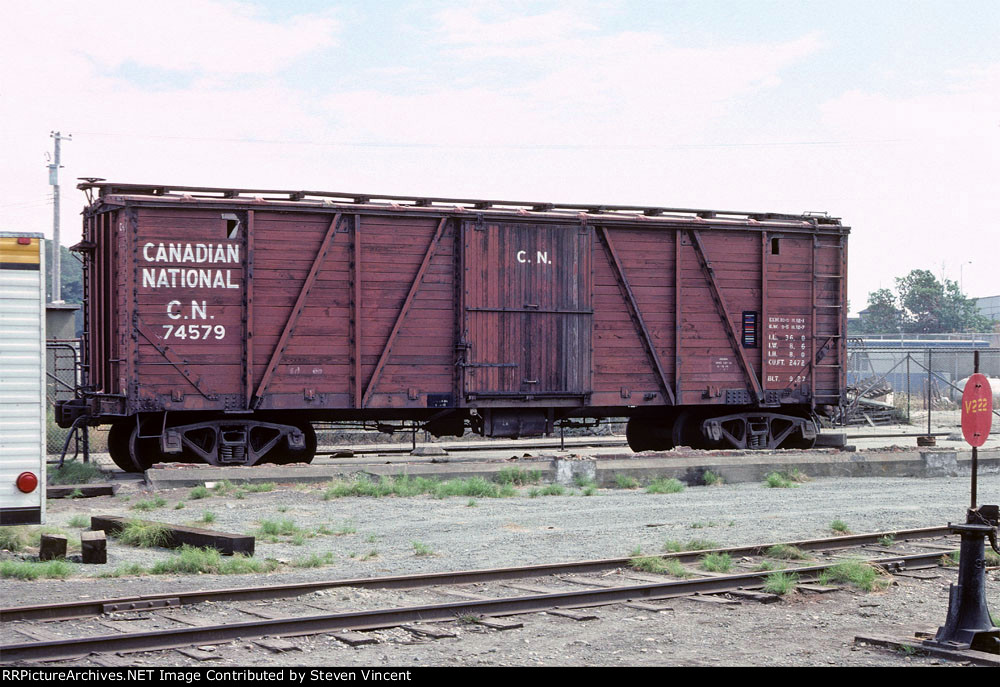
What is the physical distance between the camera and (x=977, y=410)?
7840 millimetres

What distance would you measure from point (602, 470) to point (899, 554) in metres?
6.63

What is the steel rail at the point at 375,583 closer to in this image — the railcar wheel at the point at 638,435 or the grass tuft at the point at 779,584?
the grass tuft at the point at 779,584

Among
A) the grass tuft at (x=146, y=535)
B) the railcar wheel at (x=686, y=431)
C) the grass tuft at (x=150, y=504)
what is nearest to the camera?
the grass tuft at (x=146, y=535)

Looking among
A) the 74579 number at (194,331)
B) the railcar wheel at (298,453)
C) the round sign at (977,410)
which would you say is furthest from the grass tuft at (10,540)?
the round sign at (977,410)

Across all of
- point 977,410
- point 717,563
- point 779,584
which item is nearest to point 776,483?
point 717,563

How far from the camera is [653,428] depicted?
20.9 metres

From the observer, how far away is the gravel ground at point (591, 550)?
6.89 metres

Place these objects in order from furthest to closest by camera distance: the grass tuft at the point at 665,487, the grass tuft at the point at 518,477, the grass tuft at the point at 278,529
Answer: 1. the grass tuft at the point at 518,477
2. the grass tuft at the point at 665,487
3. the grass tuft at the point at 278,529

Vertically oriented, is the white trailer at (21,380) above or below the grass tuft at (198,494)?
above

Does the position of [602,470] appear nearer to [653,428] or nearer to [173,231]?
[653,428]

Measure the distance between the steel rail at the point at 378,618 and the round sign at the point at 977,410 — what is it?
6.90 feet

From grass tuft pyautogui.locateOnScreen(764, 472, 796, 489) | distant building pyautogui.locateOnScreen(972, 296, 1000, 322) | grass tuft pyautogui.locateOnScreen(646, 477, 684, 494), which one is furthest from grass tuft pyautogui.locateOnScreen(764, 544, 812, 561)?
distant building pyautogui.locateOnScreen(972, 296, 1000, 322)

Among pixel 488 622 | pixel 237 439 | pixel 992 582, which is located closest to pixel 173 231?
pixel 237 439

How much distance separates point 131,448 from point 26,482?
29.0 ft
